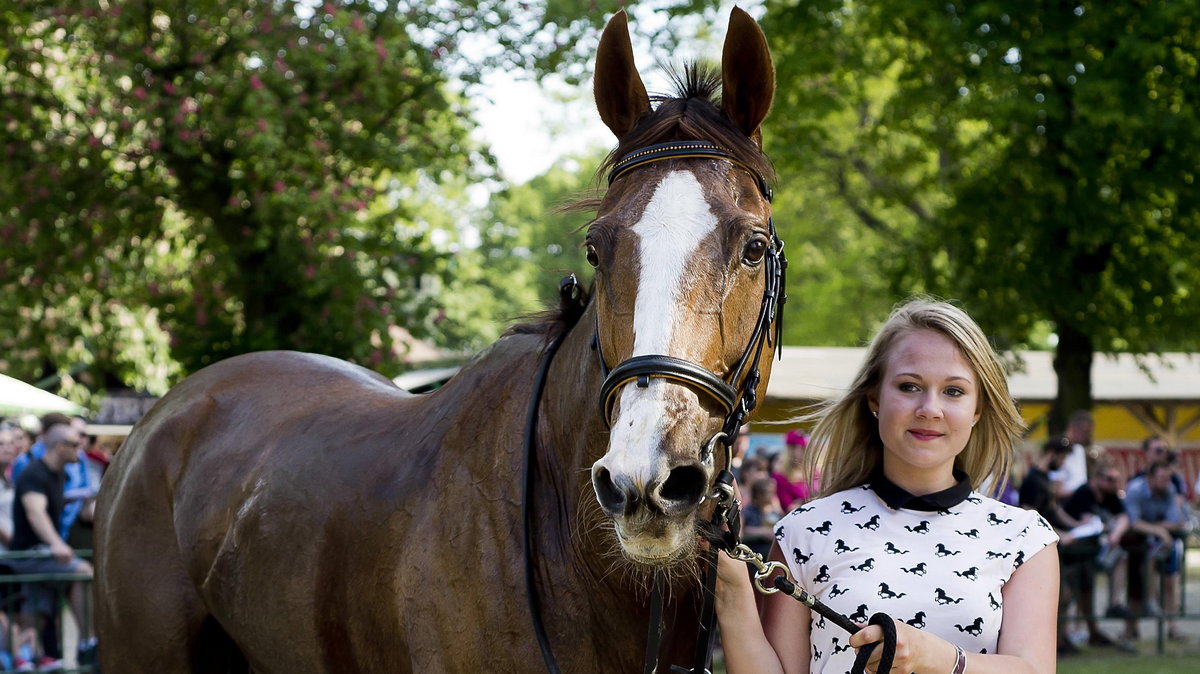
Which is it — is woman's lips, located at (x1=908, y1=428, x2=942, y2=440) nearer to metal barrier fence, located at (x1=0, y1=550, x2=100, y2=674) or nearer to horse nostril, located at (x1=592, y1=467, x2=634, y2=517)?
horse nostril, located at (x1=592, y1=467, x2=634, y2=517)

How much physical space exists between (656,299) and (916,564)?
2.76 ft

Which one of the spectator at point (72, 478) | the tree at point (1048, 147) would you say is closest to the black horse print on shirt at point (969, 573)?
the spectator at point (72, 478)

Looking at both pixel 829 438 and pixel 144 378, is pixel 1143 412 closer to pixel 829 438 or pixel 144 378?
pixel 144 378

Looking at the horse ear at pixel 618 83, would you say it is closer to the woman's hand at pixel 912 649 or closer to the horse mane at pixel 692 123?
the horse mane at pixel 692 123

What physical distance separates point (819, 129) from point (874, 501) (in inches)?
586

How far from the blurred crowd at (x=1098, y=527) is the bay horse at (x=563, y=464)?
22.3ft

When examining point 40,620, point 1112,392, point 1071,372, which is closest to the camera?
point 40,620

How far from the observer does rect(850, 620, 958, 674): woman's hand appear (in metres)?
2.33

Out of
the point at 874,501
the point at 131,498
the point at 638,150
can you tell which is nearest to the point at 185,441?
the point at 131,498

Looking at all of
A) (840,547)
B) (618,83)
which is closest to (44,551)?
(618,83)

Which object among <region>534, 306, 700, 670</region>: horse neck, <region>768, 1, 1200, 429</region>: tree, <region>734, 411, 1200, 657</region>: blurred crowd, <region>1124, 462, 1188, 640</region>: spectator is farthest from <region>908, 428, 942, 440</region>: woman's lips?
<region>768, 1, 1200, 429</region>: tree

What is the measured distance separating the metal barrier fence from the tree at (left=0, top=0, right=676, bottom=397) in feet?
13.4

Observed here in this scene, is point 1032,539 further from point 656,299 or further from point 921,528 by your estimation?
point 656,299

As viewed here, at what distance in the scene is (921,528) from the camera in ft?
8.91
